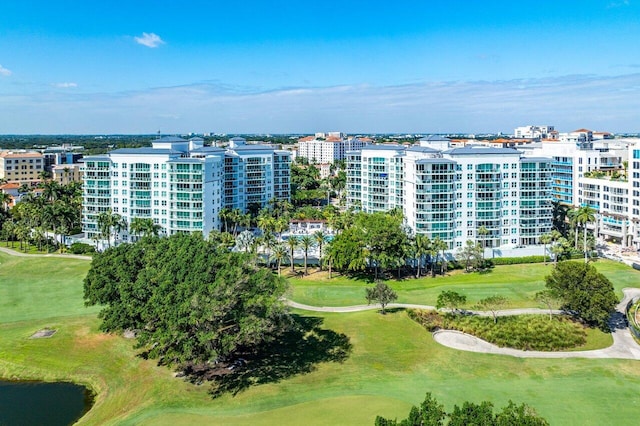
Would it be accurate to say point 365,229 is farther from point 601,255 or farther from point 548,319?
point 601,255

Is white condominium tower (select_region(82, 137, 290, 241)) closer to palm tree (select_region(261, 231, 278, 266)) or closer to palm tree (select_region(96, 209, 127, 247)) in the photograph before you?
palm tree (select_region(96, 209, 127, 247))

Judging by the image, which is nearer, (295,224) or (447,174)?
(447,174)

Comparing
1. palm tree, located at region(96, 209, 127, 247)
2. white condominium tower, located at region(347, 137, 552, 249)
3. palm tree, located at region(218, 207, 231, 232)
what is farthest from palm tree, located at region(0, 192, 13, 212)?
white condominium tower, located at region(347, 137, 552, 249)

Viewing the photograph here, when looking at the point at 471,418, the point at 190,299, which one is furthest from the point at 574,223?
the point at 471,418

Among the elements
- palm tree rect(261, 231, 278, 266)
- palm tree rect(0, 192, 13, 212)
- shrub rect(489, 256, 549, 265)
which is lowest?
shrub rect(489, 256, 549, 265)

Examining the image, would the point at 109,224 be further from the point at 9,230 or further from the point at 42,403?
the point at 42,403

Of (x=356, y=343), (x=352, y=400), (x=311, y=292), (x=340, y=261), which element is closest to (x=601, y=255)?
(x=340, y=261)

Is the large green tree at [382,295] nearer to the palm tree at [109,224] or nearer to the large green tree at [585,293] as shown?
the large green tree at [585,293]
